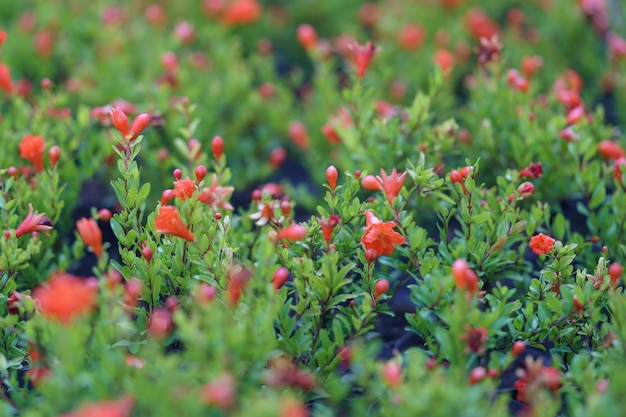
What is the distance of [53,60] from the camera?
13.5ft

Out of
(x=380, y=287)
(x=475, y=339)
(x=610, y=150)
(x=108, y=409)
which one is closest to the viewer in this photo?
(x=108, y=409)

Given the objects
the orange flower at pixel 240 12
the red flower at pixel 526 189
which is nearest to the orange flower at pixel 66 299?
the red flower at pixel 526 189

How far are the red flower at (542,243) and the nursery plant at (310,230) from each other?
0.6 inches

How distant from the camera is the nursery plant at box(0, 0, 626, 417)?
1.73m

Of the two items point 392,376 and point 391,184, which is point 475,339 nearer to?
point 392,376

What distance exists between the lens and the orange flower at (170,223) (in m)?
2.02

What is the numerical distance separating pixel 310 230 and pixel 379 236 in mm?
220

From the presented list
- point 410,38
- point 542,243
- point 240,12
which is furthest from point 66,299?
point 410,38

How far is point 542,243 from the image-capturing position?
7.20 feet

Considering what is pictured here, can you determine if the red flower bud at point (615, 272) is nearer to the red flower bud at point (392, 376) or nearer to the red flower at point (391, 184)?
the red flower at point (391, 184)

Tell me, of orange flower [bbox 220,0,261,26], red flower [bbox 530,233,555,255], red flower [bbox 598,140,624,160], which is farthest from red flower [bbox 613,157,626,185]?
orange flower [bbox 220,0,261,26]

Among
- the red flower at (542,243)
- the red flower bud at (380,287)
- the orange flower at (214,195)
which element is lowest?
the red flower bud at (380,287)

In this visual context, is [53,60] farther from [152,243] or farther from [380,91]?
[152,243]

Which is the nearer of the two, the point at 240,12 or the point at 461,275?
the point at 461,275
